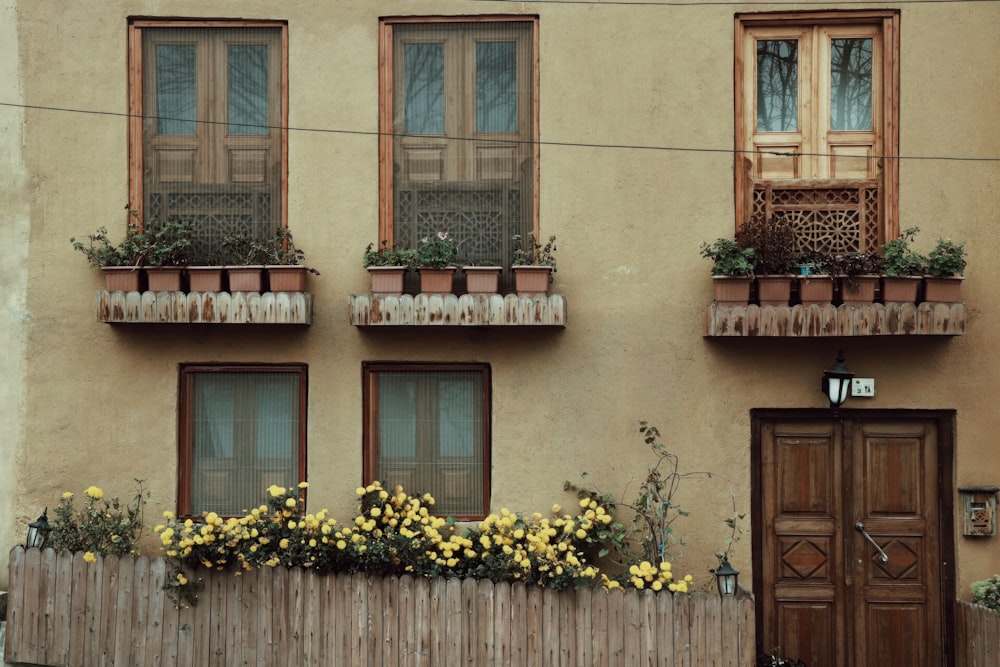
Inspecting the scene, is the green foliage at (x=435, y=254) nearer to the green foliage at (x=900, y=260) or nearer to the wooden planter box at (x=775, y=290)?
the wooden planter box at (x=775, y=290)

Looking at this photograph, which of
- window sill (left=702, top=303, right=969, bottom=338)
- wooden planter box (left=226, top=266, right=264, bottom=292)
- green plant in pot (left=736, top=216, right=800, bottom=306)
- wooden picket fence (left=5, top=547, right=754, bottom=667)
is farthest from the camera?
wooden planter box (left=226, top=266, right=264, bottom=292)

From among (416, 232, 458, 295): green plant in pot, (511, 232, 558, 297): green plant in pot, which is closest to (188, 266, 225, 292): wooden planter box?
(416, 232, 458, 295): green plant in pot

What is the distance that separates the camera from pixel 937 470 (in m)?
7.22

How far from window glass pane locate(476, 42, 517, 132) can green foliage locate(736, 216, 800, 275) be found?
2067 mm

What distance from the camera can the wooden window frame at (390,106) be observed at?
290 inches

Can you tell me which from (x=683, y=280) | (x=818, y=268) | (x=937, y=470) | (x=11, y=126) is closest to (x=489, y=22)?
(x=683, y=280)

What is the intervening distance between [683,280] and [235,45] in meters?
4.16

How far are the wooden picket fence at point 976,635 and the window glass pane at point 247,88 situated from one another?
6.69 metres

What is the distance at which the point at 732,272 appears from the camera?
6.91 m

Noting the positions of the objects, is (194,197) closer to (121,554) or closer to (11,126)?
(11,126)

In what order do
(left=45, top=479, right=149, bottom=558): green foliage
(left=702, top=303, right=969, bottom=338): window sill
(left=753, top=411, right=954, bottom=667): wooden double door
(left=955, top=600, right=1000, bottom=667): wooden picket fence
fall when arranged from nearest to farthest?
(left=955, top=600, right=1000, bottom=667): wooden picket fence → (left=702, top=303, right=969, bottom=338): window sill → (left=45, top=479, right=149, bottom=558): green foliage → (left=753, top=411, right=954, bottom=667): wooden double door

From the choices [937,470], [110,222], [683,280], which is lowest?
[937,470]

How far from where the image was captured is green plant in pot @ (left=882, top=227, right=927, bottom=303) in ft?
22.5

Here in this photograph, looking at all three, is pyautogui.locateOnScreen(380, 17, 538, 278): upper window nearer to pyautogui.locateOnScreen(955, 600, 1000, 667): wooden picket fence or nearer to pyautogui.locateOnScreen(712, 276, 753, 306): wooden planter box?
pyautogui.locateOnScreen(712, 276, 753, 306): wooden planter box
